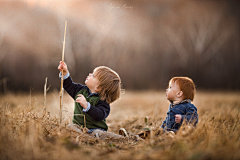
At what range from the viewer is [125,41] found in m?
10.8

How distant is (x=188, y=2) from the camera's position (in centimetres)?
963

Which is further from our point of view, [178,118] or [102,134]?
[102,134]

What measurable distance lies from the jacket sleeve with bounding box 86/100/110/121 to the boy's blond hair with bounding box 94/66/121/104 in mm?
66

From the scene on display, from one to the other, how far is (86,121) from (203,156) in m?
1.41

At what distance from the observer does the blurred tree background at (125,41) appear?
699 cm

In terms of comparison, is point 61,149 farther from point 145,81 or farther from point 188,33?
point 145,81

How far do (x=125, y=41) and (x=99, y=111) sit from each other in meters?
8.92

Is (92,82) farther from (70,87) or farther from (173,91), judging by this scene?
(173,91)

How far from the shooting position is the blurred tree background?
A: 6992 mm

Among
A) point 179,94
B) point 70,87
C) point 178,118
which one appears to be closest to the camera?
point 178,118

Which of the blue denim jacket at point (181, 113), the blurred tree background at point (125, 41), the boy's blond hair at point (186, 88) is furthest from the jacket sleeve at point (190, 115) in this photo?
the blurred tree background at point (125, 41)

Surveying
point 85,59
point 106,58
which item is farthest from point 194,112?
point 106,58

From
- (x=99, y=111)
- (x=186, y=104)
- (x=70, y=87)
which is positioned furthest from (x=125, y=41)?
(x=99, y=111)

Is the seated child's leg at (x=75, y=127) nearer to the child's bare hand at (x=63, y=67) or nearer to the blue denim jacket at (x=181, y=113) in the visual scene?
the child's bare hand at (x=63, y=67)
